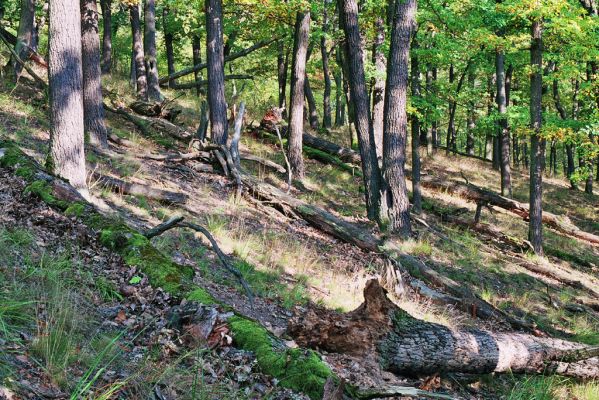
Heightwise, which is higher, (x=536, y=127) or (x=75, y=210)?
(x=536, y=127)

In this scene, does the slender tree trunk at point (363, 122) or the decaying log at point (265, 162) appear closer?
the slender tree trunk at point (363, 122)

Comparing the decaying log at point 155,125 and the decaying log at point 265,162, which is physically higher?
the decaying log at point 155,125

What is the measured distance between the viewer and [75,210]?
253 inches

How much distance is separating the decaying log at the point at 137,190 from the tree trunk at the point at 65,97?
1.28 metres

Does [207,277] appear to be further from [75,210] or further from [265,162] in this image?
[265,162]

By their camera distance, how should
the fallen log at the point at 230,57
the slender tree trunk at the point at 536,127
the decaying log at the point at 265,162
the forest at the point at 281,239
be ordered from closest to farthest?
the forest at the point at 281,239, the slender tree trunk at the point at 536,127, the decaying log at the point at 265,162, the fallen log at the point at 230,57

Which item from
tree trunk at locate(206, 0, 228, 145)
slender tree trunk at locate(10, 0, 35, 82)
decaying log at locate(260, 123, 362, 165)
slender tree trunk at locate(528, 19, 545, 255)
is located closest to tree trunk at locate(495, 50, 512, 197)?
slender tree trunk at locate(528, 19, 545, 255)

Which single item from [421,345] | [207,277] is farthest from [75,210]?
[421,345]

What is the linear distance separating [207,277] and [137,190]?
11.9 feet

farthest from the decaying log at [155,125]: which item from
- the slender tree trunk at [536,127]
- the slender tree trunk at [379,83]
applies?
the slender tree trunk at [536,127]

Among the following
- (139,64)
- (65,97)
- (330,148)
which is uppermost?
(139,64)

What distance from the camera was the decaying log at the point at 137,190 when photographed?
31.5 feet

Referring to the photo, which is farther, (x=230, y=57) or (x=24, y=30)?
(x=230, y=57)

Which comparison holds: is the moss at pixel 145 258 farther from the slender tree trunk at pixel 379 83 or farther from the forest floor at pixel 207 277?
the slender tree trunk at pixel 379 83
